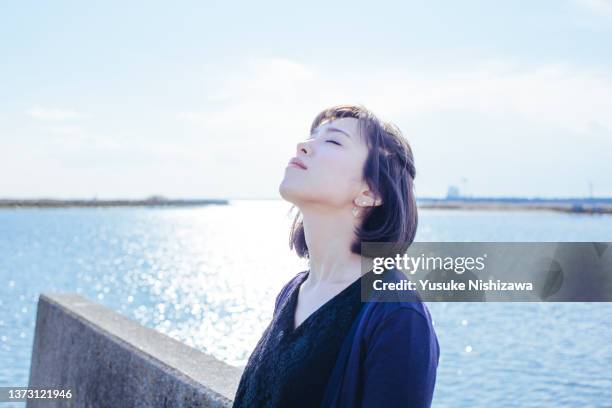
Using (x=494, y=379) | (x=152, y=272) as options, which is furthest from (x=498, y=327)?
(x=152, y=272)

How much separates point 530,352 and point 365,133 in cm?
1710

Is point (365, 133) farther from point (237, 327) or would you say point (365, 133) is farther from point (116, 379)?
point (237, 327)

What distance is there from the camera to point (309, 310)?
2240mm

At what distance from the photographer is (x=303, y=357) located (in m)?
2.10

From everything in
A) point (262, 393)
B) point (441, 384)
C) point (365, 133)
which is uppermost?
point (365, 133)

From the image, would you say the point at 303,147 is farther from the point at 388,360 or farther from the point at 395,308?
the point at 388,360

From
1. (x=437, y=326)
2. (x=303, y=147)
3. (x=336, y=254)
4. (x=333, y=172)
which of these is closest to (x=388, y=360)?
(x=336, y=254)

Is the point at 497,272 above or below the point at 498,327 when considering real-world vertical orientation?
above

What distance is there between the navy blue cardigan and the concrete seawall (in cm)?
131

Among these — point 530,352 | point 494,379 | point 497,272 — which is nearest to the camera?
point 497,272

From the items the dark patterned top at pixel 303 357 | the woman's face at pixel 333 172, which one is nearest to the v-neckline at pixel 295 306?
the dark patterned top at pixel 303 357

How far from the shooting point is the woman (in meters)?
2.01

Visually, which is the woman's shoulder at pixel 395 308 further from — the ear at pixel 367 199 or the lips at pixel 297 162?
the lips at pixel 297 162

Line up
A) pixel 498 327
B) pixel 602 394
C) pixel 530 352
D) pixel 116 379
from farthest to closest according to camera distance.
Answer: pixel 498 327, pixel 530 352, pixel 602 394, pixel 116 379
